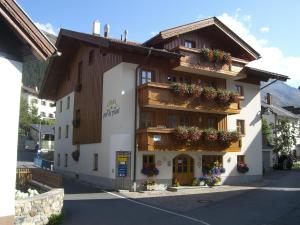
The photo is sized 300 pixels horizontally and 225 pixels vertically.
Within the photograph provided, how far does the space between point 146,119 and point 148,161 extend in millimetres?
2477

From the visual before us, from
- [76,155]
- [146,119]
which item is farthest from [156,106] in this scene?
[76,155]

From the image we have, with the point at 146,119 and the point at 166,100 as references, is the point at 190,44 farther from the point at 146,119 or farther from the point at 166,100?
the point at 146,119

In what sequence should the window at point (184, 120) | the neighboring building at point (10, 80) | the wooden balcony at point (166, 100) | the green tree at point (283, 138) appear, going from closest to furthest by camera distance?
the neighboring building at point (10, 80) < the wooden balcony at point (166, 100) < the window at point (184, 120) < the green tree at point (283, 138)

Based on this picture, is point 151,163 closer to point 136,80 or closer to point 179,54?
point 136,80

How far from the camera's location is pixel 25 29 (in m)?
9.32

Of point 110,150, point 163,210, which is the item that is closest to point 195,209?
point 163,210

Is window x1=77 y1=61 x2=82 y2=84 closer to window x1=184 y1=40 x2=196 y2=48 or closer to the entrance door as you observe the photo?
window x1=184 y1=40 x2=196 y2=48

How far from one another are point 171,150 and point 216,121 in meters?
5.61

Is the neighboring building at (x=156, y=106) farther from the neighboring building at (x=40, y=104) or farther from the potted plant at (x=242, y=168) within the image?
the neighboring building at (x=40, y=104)

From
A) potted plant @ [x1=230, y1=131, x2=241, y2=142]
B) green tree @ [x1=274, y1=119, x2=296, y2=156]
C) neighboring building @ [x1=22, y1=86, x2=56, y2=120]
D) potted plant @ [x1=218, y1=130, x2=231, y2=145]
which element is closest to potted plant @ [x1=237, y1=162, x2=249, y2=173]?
potted plant @ [x1=230, y1=131, x2=241, y2=142]

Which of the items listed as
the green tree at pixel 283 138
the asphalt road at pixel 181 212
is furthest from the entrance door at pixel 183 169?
the green tree at pixel 283 138

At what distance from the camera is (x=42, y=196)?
12.0m

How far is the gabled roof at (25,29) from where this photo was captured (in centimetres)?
894

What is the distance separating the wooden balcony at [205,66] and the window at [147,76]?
1706 mm
